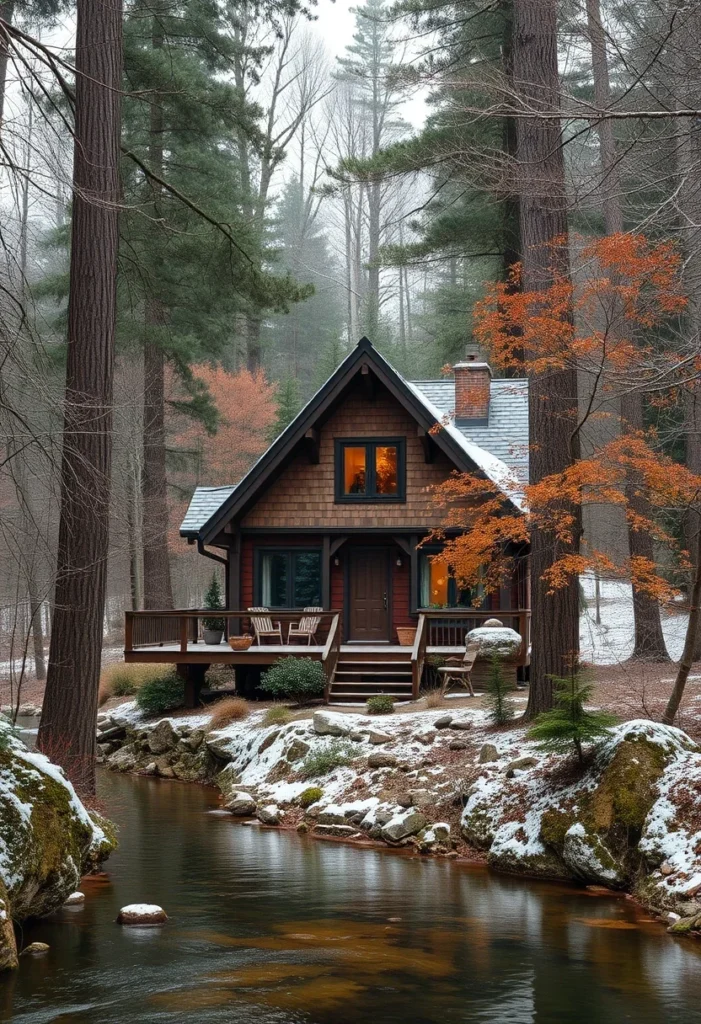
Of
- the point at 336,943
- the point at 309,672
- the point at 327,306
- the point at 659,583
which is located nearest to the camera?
the point at 336,943

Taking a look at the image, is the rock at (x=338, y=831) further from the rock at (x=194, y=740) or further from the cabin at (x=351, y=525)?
the cabin at (x=351, y=525)

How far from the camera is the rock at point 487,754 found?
46.2 ft

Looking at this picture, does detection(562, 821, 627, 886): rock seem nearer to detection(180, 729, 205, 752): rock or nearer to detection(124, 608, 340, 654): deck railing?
detection(180, 729, 205, 752): rock

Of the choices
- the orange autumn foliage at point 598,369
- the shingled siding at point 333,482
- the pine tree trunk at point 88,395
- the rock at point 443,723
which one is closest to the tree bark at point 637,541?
the shingled siding at point 333,482

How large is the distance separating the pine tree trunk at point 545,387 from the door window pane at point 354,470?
340 inches

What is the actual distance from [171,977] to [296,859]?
4.55 meters

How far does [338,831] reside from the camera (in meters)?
14.1

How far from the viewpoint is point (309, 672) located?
2003 centimetres

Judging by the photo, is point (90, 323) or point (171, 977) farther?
point (90, 323)

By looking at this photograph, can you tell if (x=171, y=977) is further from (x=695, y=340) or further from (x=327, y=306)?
(x=327, y=306)

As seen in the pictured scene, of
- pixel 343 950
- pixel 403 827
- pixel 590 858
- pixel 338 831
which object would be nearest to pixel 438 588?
pixel 338 831

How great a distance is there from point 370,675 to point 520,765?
24.1ft

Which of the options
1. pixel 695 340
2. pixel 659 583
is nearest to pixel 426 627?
pixel 659 583

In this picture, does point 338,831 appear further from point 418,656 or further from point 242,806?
point 418,656
